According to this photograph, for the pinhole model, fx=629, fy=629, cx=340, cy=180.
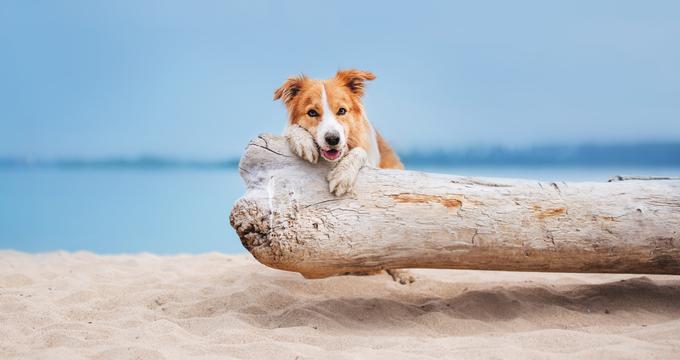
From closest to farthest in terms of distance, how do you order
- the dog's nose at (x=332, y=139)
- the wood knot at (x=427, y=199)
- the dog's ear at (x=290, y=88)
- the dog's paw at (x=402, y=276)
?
the wood knot at (x=427, y=199)
the dog's nose at (x=332, y=139)
the dog's ear at (x=290, y=88)
the dog's paw at (x=402, y=276)

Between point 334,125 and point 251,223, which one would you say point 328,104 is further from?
point 251,223

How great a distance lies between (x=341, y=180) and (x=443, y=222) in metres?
0.58

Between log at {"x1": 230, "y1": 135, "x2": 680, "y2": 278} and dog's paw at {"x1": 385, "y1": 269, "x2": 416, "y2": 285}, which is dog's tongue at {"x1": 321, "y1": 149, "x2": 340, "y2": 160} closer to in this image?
log at {"x1": 230, "y1": 135, "x2": 680, "y2": 278}

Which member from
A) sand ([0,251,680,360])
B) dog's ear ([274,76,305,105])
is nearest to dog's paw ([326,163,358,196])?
sand ([0,251,680,360])

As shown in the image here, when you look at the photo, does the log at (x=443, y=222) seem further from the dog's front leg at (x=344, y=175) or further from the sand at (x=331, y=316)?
the sand at (x=331, y=316)

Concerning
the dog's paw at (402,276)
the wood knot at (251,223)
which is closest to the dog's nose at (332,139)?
the wood knot at (251,223)

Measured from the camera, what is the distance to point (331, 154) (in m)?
3.52

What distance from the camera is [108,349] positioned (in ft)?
9.41

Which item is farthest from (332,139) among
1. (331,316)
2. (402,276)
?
(402,276)

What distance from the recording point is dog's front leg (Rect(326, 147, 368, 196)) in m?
3.28

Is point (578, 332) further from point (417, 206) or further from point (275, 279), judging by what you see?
point (275, 279)

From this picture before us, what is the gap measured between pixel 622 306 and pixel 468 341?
1.19 metres

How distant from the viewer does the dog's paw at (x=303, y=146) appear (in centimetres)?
344

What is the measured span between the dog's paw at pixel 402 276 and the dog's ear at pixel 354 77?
1.37 metres
